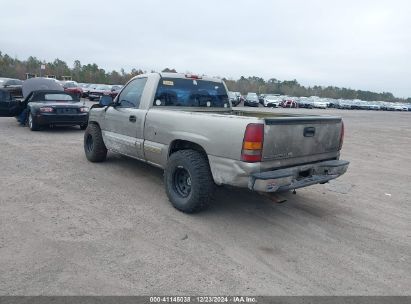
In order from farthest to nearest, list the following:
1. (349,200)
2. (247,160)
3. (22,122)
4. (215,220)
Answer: (22,122) < (349,200) < (215,220) < (247,160)

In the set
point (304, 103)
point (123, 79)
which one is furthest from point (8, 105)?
point (123, 79)

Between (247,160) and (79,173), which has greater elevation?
(247,160)

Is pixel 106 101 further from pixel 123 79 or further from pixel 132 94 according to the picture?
pixel 123 79

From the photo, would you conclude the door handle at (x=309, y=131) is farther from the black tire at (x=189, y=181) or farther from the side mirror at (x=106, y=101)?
the side mirror at (x=106, y=101)

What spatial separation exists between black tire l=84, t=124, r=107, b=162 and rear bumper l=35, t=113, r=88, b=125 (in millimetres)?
4700

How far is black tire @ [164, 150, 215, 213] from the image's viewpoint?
4504 millimetres

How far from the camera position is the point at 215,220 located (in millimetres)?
4680

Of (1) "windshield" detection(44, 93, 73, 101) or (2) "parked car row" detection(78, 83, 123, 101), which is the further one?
(2) "parked car row" detection(78, 83, 123, 101)

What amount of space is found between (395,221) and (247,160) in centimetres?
252

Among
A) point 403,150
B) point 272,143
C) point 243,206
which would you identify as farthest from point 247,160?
point 403,150

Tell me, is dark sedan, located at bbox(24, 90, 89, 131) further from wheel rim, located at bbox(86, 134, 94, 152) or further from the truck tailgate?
the truck tailgate

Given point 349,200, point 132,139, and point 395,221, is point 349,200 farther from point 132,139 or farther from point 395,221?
point 132,139

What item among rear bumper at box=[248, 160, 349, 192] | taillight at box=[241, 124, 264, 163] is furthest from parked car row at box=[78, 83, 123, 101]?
taillight at box=[241, 124, 264, 163]

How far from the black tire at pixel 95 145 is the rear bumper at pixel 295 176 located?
416 cm
